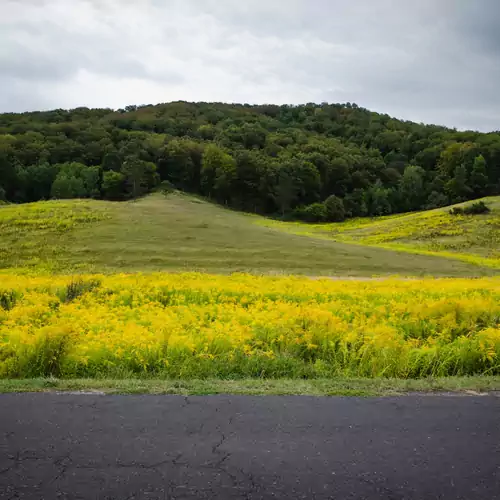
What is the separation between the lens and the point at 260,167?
102125 mm

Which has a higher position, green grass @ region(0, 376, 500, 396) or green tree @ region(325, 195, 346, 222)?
green grass @ region(0, 376, 500, 396)

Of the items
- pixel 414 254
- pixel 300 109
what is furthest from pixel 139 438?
pixel 300 109

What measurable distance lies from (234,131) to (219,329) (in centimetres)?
13175

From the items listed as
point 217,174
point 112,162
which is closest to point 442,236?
point 217,174

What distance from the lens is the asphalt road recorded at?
403cm

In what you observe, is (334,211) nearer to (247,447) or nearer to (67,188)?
(67,188)

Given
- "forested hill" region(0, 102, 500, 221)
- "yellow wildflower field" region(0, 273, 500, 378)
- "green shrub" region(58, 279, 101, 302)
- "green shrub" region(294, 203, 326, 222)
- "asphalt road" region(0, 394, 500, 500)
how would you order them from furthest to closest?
"forested hill" region(0, 102, 500, 221), "green shrub" region(294, 203, 326, 222), "green shrub" region(58, 279, 101, 302), "yellow wildflower field" region(0, 273, 500, 378), "asphalt road" region(0, 394, 500, 500)

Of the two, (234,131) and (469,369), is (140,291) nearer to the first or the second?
(469,369)

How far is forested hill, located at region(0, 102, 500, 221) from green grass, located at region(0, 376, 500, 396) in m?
82.7

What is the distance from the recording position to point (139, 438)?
4836mm

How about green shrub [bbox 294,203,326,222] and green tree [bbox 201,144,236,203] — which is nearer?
green shrub [bbox 294,203,326,222]

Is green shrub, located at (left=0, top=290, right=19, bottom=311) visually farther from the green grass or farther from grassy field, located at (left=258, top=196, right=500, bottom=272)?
grassy field, located at (left=258, top=196, right=500, bottom=272)

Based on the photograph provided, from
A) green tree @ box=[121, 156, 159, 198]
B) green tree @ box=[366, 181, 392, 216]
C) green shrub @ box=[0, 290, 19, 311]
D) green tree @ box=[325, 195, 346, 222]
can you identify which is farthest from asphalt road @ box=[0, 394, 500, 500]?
green tree @ box=[366, 181, 392, 216]

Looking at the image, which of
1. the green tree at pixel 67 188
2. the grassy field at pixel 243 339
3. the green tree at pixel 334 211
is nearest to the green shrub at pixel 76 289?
the grassy field at pixel 243 339
